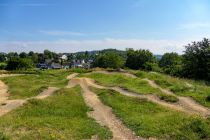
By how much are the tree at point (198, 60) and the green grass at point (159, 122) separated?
3736cm

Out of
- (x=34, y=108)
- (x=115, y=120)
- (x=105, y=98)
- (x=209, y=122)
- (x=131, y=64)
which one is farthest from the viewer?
(x=131, y=64)

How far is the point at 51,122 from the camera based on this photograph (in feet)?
66.8

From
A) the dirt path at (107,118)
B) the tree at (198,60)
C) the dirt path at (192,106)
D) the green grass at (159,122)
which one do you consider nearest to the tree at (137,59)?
the tree at (198,60)

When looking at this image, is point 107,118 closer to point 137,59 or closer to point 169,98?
point 169,98

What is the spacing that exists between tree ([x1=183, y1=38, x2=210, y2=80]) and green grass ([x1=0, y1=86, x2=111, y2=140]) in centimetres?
3790

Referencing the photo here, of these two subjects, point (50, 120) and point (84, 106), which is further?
point (84, 106)

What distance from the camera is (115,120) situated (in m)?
22.0

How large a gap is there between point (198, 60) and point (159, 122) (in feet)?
150

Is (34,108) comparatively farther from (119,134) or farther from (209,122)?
(209,122)

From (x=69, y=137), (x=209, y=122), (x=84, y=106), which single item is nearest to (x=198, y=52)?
(x=84, y=106)

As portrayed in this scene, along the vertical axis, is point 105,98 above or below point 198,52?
below

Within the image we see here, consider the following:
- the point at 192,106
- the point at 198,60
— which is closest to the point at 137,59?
the point at 198,60

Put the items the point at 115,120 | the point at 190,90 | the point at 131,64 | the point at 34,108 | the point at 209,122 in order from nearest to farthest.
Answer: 1. the point at 209,122
2. the point at 115,120
3. the point at 34,108
4. the point at 190,90
5. the point at 131,64

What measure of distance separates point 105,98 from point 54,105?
17.8 feet
